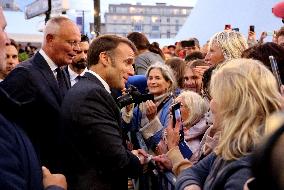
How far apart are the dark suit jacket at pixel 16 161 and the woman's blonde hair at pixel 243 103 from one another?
0.74m

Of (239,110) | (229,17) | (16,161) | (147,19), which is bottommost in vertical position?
(16,161)

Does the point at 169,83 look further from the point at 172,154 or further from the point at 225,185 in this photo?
the point at 225,185

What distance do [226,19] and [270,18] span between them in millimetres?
2061

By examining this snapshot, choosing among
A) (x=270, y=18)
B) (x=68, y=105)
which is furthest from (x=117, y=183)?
(x=270, y=18)

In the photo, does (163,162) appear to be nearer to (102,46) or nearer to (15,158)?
(102,46)

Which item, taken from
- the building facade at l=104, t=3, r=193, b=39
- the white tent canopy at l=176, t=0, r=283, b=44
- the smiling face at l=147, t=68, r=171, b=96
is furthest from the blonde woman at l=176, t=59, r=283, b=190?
the building facade at l=104, t=3, r=193, b=39

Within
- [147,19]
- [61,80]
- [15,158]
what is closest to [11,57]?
[61,80]

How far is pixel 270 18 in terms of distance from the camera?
9.47m

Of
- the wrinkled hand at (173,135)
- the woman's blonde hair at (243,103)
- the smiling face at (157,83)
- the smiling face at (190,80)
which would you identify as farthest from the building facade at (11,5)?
the woman's blonde hair at (243,103)

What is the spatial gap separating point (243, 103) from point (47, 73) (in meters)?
1.76

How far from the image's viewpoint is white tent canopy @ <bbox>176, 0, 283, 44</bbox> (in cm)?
964

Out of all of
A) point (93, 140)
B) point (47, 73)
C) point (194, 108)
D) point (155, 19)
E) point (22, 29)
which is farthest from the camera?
point (155, 19)

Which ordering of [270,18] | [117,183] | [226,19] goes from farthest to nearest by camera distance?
[226,19]
[270,18]
[117,183]

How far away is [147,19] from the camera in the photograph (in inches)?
4126
